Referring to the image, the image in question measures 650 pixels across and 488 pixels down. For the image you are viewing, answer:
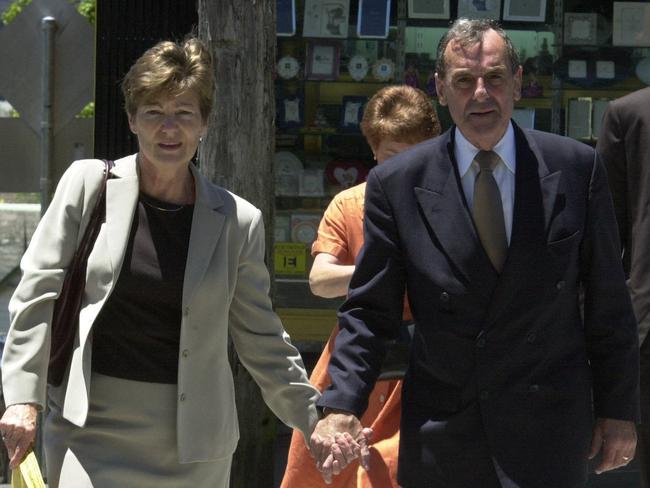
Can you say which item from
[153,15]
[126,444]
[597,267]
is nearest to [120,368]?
[126,444]

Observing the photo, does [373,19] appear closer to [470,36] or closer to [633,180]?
[633,180]

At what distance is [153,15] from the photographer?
765 centimetres

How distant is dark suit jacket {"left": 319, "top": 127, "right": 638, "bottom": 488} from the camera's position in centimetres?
344

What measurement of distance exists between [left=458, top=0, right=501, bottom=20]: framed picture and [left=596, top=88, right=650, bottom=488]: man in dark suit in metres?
4.26

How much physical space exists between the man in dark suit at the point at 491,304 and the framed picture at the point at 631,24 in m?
5.52

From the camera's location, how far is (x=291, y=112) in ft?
28.9

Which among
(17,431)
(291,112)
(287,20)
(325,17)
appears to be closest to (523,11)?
A: (325,17)

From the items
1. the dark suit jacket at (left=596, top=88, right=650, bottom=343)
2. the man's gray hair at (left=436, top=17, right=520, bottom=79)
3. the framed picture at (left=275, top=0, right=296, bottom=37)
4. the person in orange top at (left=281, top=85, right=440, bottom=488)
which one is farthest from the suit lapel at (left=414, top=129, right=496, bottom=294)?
the framed picture at (left=275, top=0, right=296, bottom=37)

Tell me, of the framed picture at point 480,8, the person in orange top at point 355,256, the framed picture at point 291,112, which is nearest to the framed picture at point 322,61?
the framed picture at point 291,112

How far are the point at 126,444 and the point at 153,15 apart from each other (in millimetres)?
4421

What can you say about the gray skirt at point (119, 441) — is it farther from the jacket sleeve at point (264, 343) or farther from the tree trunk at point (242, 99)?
the tree trunk at point (242, 99)

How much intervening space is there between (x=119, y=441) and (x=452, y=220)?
1.08 metres

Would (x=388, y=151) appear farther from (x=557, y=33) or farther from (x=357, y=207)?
(x=557, y=33)

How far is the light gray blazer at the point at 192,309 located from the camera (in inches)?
141
